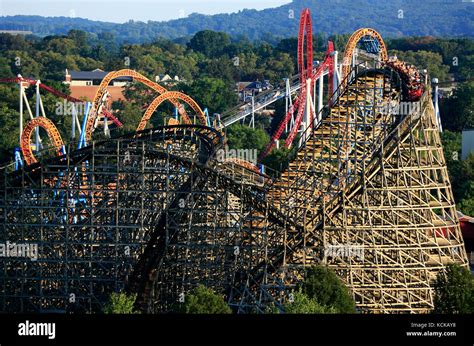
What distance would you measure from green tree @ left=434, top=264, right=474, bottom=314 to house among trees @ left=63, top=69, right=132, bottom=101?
72553 millimetres

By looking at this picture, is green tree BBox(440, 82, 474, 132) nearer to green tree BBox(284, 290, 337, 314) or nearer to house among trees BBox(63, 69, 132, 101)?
house among trees BBox(63, 69, 132, 101)

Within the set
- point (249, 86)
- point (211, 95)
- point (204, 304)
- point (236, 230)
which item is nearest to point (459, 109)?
point (211, 95)

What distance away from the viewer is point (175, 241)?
106ft

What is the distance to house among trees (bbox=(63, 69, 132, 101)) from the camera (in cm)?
10212

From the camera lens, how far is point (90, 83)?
11200cm

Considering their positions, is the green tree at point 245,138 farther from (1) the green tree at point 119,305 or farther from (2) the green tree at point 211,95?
(1) the green tree at point 119,305

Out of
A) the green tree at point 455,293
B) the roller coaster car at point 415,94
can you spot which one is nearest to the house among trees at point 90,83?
the roller coaster car at point 415,94

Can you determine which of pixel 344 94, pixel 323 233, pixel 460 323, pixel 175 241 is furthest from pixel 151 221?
pixel 460 323

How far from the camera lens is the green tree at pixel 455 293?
27625mm

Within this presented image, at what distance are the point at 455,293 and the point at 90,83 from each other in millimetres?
86377

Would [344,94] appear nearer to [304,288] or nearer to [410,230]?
[410,230]

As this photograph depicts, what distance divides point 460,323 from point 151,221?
14.3m

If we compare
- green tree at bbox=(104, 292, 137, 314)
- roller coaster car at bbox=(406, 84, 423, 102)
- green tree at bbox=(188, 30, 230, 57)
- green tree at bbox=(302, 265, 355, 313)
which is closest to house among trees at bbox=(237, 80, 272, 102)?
green tree at bbox=(188, 30, 230, 57)

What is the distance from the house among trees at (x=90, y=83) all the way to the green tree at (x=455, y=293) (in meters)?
72.6
